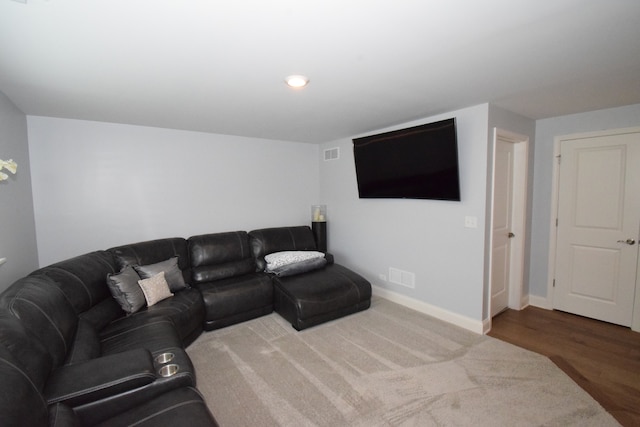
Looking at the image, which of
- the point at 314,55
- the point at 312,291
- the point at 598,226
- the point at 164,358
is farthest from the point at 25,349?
the point at 598,226

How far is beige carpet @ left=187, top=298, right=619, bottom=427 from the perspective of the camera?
1841 millimetres

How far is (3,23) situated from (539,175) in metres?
4.73

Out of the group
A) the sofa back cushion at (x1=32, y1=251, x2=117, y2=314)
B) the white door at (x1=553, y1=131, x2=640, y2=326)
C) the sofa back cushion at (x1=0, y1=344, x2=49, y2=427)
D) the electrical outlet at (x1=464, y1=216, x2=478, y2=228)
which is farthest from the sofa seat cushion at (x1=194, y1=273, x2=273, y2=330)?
the white door at (x1=553, y1=131, x2=640, y2=326)

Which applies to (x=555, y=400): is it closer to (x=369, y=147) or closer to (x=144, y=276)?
(x=369, y=147)

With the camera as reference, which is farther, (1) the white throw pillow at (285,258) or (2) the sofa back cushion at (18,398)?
(1) the white throw pillow at (285,258)

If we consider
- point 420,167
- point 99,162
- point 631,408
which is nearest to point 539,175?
point 420,167

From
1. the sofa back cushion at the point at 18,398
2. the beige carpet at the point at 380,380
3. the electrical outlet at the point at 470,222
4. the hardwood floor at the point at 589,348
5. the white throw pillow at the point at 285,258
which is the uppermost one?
the electrical outlet at the point at 470,222

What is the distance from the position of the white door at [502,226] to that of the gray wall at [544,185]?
0.42 metres

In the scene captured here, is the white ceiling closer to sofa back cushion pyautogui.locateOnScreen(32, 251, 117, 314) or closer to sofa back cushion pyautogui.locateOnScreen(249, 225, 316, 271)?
sofa back cushion pyautogui.locateOnScreen(32, 251, 117, 314)

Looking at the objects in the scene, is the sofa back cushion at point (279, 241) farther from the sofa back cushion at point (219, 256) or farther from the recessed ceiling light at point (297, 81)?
the recessed ceiling light at point (297, 81)

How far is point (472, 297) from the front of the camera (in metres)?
2.94

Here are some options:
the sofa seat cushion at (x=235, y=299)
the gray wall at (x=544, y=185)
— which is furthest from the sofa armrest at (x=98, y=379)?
the gray wall at (x=544, y=185)

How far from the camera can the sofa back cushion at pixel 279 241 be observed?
385cm

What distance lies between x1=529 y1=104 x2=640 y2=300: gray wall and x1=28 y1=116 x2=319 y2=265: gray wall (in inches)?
129
